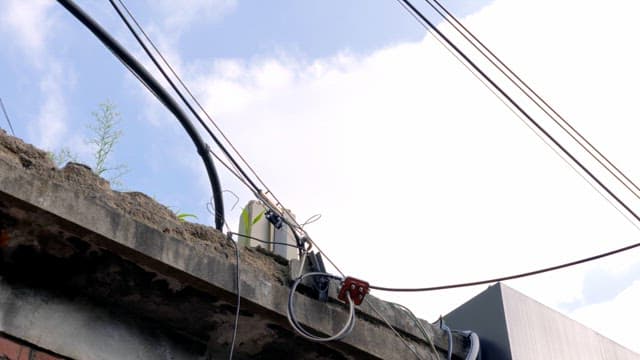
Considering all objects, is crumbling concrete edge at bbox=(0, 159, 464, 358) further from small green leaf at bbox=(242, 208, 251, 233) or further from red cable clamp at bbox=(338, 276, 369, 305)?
small green leaf at bbox=(242, 208, 251, 233)

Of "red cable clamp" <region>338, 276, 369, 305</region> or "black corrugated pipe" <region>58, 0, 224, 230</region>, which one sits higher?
"black corrugated pipe" <region>58, 0, 224, 230</region>

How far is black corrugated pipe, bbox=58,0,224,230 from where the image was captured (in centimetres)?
439

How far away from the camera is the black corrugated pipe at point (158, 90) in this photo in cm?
439

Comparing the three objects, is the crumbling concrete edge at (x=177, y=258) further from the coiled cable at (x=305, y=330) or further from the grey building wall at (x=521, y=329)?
the grey building wall at (x=521, y=329)

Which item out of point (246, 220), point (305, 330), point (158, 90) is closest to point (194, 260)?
point (305, 330)

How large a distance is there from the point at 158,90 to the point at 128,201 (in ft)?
4.33

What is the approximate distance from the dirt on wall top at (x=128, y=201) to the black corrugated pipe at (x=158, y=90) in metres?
0.67

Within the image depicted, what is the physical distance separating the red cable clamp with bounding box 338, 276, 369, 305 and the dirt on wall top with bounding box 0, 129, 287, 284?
29 cm

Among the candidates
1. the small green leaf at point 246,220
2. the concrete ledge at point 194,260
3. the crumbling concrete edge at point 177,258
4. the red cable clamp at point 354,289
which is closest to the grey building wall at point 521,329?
the concrete ledge at point 194,260

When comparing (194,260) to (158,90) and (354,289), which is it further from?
(158,90)

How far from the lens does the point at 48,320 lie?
3219 millimetres

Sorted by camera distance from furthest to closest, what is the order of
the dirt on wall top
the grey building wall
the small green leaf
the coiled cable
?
1. the small green leaf
2. the grey building wall
3. the coiled cable
4. the dirt on wall top

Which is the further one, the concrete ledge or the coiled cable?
the coiled cable

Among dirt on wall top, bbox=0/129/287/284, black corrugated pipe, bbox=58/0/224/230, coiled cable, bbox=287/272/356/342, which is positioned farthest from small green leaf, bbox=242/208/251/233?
coiled cable, bbox=287/272/356/342
